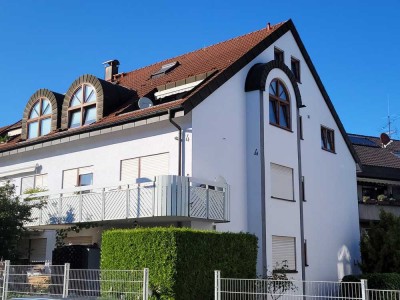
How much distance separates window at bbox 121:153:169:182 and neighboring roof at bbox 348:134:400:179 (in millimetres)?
15481

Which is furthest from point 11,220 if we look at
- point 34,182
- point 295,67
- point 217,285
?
point 295,67

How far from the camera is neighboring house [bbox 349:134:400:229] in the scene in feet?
91.4

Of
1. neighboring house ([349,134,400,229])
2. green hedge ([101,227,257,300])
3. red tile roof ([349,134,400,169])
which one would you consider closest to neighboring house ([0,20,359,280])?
green hedge ([101,227,257,300])

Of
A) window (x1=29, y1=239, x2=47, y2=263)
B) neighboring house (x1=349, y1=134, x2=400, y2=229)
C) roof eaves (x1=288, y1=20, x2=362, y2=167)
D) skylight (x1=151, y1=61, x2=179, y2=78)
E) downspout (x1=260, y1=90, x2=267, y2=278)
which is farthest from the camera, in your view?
neighboring house (x1=349, y1=134, x2=400, y2=229)

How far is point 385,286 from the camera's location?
20.4 metres

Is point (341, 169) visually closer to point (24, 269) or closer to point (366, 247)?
point (366, 247)

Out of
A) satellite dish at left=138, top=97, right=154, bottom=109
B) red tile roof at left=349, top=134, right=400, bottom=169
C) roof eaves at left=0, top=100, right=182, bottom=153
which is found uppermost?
red tile roof at left=349, top=134, right=400, bottom=169

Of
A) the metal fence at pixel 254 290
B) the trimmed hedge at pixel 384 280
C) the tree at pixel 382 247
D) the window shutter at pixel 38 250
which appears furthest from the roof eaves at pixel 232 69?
the trimmed hedge at pixel 384 280

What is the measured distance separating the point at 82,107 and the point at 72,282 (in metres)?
9.47

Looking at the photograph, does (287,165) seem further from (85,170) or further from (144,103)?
(85,170)

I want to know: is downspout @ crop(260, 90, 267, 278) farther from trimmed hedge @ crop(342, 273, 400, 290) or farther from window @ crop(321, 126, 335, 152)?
window @ crop(321, 126, 335, 152)

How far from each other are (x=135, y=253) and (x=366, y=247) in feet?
40.7

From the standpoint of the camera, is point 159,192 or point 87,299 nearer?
point 87,299

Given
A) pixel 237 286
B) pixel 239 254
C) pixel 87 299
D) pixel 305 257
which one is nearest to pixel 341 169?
pixel 305 257
